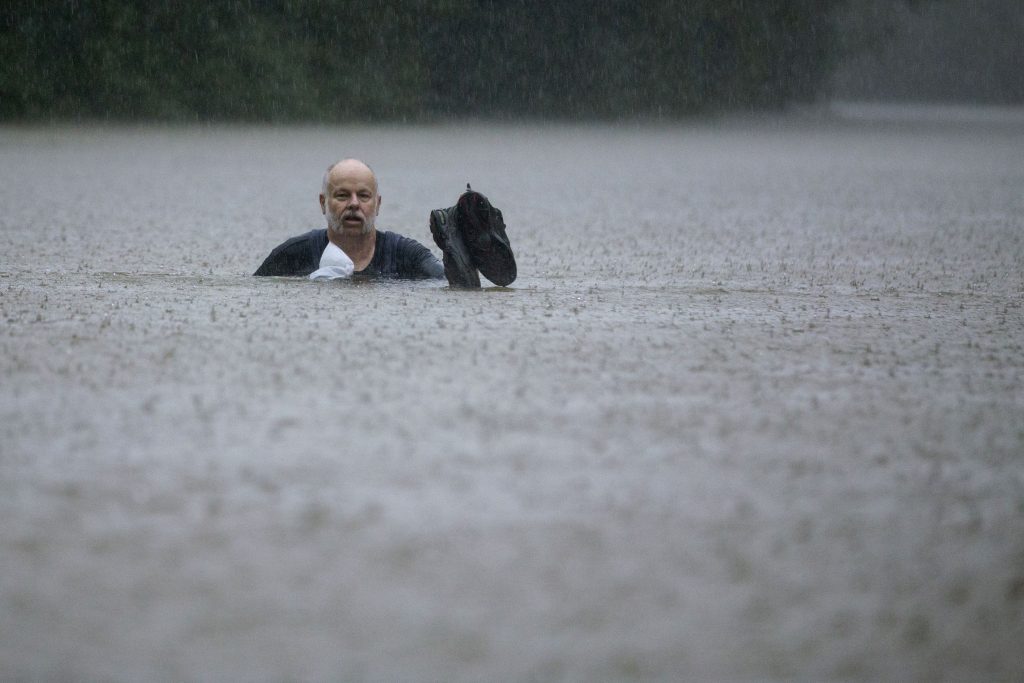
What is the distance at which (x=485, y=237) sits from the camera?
8.23 ft

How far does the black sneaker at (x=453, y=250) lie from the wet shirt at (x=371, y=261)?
153mm

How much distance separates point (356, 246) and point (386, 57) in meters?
11.3

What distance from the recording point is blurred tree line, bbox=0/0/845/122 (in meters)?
11.7

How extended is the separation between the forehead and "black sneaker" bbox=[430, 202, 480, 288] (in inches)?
8.6

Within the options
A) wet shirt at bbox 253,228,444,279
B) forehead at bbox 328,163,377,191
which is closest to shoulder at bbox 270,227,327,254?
wet shirt at bbox 253,228,444,279

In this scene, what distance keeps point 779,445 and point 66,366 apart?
960 millimetres

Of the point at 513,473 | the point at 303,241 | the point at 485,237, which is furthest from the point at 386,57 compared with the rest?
the point at 513,473

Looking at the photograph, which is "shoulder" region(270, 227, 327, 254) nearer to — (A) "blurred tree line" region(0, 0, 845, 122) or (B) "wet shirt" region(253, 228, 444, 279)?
(B) "wet shirt" region(253, 228, 444, 279)

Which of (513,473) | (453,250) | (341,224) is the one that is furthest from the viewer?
(341,224)

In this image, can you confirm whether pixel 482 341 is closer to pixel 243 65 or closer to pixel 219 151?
pixel 219 151

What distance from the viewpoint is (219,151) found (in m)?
7.88

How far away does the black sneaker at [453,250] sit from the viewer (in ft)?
8.18

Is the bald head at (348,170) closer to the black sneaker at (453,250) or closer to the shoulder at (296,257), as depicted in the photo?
the shoulder at (296,257)

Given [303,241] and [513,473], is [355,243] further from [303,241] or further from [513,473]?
[513,473]
